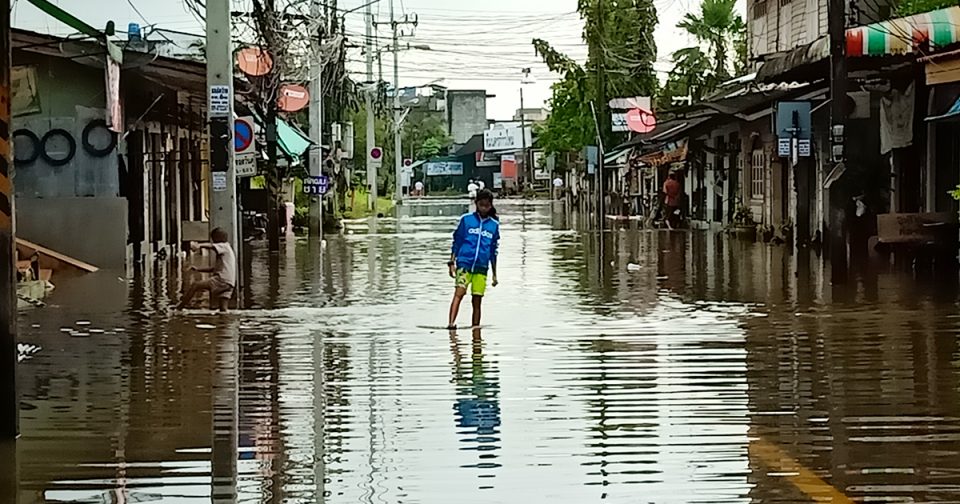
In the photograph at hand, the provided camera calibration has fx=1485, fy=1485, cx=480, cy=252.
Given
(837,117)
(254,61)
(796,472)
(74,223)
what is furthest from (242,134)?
(796,472)

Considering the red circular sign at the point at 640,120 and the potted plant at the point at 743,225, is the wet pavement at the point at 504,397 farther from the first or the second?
the red circular sign at the point at 640,120

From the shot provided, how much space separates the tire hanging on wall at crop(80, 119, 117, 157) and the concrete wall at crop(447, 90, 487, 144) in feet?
426

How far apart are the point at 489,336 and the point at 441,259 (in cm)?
1449

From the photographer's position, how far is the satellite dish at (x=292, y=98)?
37.8 m

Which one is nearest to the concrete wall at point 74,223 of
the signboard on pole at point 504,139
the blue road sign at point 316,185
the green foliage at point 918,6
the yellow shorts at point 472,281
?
the blue road sign at point 316,185

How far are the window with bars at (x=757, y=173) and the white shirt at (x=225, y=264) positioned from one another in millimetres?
22213

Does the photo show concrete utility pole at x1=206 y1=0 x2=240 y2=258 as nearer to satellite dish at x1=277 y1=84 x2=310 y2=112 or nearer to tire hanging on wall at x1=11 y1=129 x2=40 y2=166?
tire hanging on wall at x1=11 y1=129 x2=40 y2=166

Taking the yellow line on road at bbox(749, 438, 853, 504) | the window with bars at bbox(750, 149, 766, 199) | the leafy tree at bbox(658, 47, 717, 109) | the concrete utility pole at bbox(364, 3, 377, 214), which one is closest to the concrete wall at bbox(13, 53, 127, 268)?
the window with bars at bbox(750, 149, 766, 199)

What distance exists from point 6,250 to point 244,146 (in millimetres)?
11858

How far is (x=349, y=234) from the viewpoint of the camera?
43.1 metres

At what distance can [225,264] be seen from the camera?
19.0 m

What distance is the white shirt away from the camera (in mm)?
18984

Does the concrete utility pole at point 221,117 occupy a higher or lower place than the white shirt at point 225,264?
higher

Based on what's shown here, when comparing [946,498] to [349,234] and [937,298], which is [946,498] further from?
[349,234]
